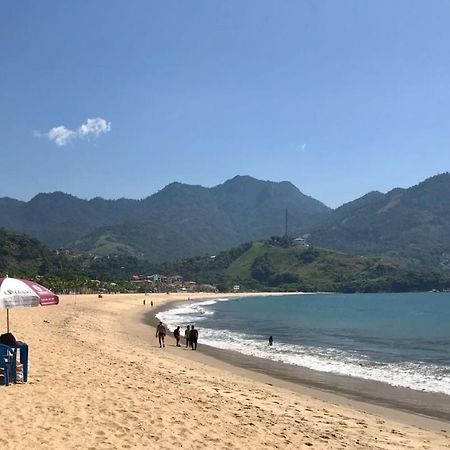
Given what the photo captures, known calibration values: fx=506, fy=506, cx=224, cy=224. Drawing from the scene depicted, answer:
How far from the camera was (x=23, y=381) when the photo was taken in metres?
12.6

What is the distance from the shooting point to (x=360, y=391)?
18859 mm

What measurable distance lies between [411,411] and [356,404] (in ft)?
5.44

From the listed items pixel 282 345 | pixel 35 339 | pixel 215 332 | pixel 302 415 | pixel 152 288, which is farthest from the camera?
pixel 152 288

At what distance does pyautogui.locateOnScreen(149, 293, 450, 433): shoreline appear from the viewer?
1520 cm

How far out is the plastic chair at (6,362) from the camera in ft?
40.1

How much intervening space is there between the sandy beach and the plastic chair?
0.48 meters

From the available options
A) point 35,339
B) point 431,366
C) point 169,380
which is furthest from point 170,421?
point 431,366

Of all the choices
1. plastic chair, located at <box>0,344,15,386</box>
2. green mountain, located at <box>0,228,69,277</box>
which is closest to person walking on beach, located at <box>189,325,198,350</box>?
plastic chair, located at <box>0,344,15,386</box>

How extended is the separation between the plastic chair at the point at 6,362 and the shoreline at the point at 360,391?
991cm

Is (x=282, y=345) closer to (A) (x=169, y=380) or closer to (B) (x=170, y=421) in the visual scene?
(A) (x=169, y=380)

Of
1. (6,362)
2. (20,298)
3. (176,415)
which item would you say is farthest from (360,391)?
(20,298)

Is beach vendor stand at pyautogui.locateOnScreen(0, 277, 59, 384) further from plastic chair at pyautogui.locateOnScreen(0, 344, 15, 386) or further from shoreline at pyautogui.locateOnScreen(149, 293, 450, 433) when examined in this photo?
shoreline at pyautogui.locateOnScreen(149, 293, 450, 433)

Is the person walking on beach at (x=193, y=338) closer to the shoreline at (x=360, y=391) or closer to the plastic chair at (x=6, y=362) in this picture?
the shoreline at (x=360, y=391)

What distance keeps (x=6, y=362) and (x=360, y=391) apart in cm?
1260
